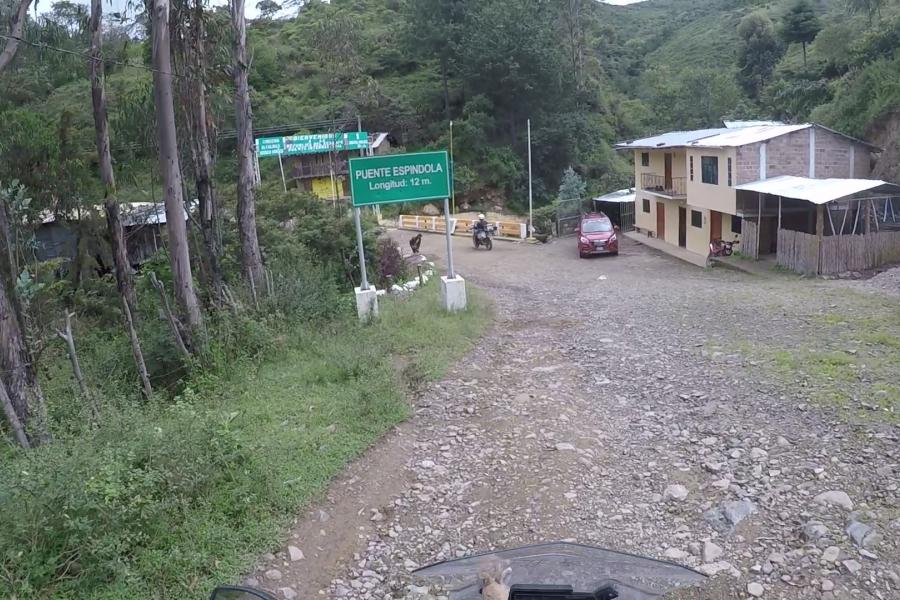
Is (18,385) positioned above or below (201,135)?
below

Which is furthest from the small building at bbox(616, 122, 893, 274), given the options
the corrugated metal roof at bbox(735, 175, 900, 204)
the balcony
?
the balcony

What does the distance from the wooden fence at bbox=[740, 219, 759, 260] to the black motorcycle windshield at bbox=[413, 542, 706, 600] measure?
60.0 ft

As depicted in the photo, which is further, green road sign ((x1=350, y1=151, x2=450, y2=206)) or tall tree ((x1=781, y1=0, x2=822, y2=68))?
tall tree ((x1=781, y1=0, x2=822, y2=68))

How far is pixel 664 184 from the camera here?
29.7 m

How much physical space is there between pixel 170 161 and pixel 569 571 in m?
9.09

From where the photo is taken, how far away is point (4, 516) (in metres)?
5.13

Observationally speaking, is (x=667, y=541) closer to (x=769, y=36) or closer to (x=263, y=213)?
(x=263, y=213)

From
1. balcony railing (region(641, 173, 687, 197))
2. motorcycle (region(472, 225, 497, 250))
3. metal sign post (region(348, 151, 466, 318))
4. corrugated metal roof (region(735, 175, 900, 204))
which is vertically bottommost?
motorcycle (region(472, 225, 497, 250))

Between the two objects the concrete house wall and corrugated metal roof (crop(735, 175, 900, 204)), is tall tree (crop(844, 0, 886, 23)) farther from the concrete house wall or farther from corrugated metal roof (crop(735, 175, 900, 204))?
corrugated metal roof (crop(735, 175, 900, 204))

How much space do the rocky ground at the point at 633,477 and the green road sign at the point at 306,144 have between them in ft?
105

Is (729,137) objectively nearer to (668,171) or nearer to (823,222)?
(668,171)

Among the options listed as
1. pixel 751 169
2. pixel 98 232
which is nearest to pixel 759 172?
pixel 751 169

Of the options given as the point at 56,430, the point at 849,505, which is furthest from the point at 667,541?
the point at 56,430

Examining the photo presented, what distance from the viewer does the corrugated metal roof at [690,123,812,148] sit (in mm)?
22109
